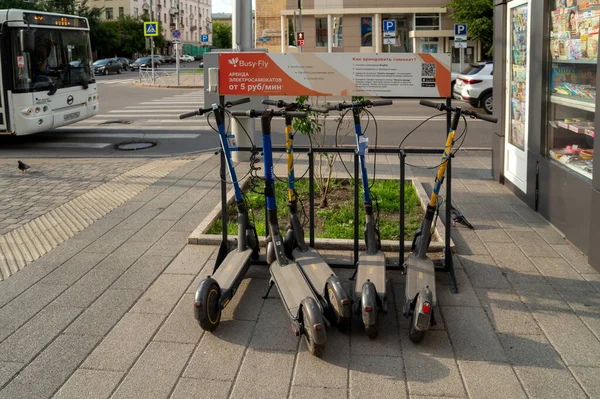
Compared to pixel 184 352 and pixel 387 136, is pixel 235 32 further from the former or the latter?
pixel 184 352

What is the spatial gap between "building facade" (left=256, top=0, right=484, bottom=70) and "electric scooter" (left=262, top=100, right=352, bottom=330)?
4550 cm

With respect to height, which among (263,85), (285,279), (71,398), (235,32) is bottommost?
(71,398)

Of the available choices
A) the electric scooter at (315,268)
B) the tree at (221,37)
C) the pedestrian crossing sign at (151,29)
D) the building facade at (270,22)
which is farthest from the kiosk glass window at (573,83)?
the tree at (221,37)

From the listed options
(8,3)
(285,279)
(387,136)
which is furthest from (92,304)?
(8,3)

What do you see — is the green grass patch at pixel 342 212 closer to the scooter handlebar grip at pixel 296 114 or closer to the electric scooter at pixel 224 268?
the electric scooter at pixel 224 268

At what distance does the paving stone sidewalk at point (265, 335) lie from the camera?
12.5ft

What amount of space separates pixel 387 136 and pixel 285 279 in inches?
400

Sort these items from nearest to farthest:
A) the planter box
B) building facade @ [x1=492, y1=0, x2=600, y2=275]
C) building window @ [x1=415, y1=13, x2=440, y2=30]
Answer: building facade @ [x1=492, y1=0, x2=600, y2=275], the planter box, building window @ [x1=415, y1=13, x2=440, y2=30]

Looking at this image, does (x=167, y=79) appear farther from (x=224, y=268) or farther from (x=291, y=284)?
(x=291, y=284)

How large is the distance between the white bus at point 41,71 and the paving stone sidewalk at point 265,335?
293 inches

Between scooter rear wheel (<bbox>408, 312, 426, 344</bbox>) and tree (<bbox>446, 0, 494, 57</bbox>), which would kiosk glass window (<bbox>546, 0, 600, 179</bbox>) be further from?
tree (<bbox>446, 0, 494, 57</bbox>)

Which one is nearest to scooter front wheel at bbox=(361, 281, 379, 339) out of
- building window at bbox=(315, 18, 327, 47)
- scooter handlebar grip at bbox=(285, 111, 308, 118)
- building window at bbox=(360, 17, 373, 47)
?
scooter handlebar grip at bbox=(285, 111, 308, 118)

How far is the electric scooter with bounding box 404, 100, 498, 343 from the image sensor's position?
4.23 metres

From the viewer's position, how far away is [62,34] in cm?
1413
